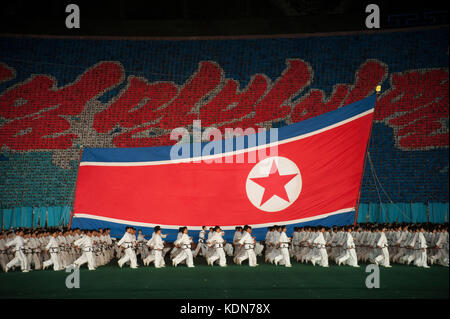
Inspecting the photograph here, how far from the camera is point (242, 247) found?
47.4ft

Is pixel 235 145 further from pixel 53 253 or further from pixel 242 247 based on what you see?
pixel 53 253

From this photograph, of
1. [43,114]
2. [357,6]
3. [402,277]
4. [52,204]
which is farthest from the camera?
[357,6]

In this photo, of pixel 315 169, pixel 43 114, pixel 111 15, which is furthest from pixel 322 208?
pixel 111 15

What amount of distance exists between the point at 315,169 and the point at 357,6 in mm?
14670

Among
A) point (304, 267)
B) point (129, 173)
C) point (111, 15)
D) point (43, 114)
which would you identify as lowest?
point (304, 267)

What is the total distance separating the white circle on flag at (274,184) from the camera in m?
12.7

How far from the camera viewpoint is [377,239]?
Answer: 1484 cm

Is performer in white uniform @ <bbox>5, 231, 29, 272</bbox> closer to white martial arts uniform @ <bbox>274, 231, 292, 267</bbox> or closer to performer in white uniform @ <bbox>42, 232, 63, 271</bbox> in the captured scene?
performer in white uniform @ <bbox>42, 232, 63, 271</bbox>

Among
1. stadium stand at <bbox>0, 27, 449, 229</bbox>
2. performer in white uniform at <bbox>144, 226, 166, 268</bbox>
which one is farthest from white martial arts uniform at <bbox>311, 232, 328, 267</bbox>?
stadium stand at <bbox>0, 27, 449, 229</bbox>

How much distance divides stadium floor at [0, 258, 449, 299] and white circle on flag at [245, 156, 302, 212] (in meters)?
1.82

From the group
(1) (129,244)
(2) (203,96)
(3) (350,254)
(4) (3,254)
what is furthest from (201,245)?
(2) (203,96)

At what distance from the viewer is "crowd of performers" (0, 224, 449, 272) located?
1377 centimetres

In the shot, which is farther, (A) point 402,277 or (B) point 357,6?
(B) point 357,6

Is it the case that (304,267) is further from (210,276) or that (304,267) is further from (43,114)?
(43,114)
